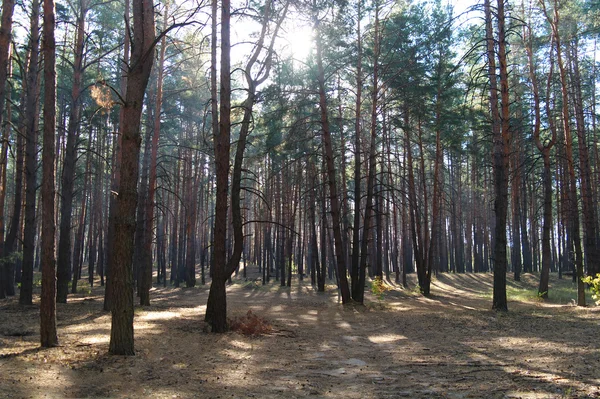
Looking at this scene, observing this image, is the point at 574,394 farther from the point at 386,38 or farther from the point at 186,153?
the point at 186,153

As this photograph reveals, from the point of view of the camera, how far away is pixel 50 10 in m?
A: 7.54

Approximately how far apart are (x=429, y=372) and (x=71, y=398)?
466 centimetres

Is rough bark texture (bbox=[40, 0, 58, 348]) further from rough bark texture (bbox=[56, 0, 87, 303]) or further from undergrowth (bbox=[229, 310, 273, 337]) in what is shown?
rough bark texture (bbox=[56, 0, 87, 303])

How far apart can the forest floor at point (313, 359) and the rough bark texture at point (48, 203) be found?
0.45 m

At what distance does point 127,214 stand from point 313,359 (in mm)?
3910

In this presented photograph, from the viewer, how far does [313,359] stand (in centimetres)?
752

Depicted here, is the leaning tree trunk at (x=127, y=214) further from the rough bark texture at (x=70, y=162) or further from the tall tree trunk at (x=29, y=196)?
the tall tree trunk at (x=29, y=196)

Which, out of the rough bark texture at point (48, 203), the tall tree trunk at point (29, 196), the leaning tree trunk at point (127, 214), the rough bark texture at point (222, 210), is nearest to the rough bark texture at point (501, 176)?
the rough bark texture at point (222, 210)

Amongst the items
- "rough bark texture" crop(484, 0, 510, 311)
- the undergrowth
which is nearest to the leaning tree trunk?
the undergrowth

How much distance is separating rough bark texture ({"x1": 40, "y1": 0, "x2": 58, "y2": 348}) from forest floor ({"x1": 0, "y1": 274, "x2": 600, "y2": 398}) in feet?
1.47

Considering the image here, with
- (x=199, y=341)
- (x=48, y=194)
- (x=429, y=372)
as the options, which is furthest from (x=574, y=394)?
(x=48, y=194)

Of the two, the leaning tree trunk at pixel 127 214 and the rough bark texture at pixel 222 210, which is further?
the rough bark texture at pixel 222 210

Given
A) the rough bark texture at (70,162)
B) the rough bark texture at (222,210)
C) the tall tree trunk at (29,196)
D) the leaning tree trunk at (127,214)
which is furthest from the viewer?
the rough bark texture at (70,162)

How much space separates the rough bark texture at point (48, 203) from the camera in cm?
712
